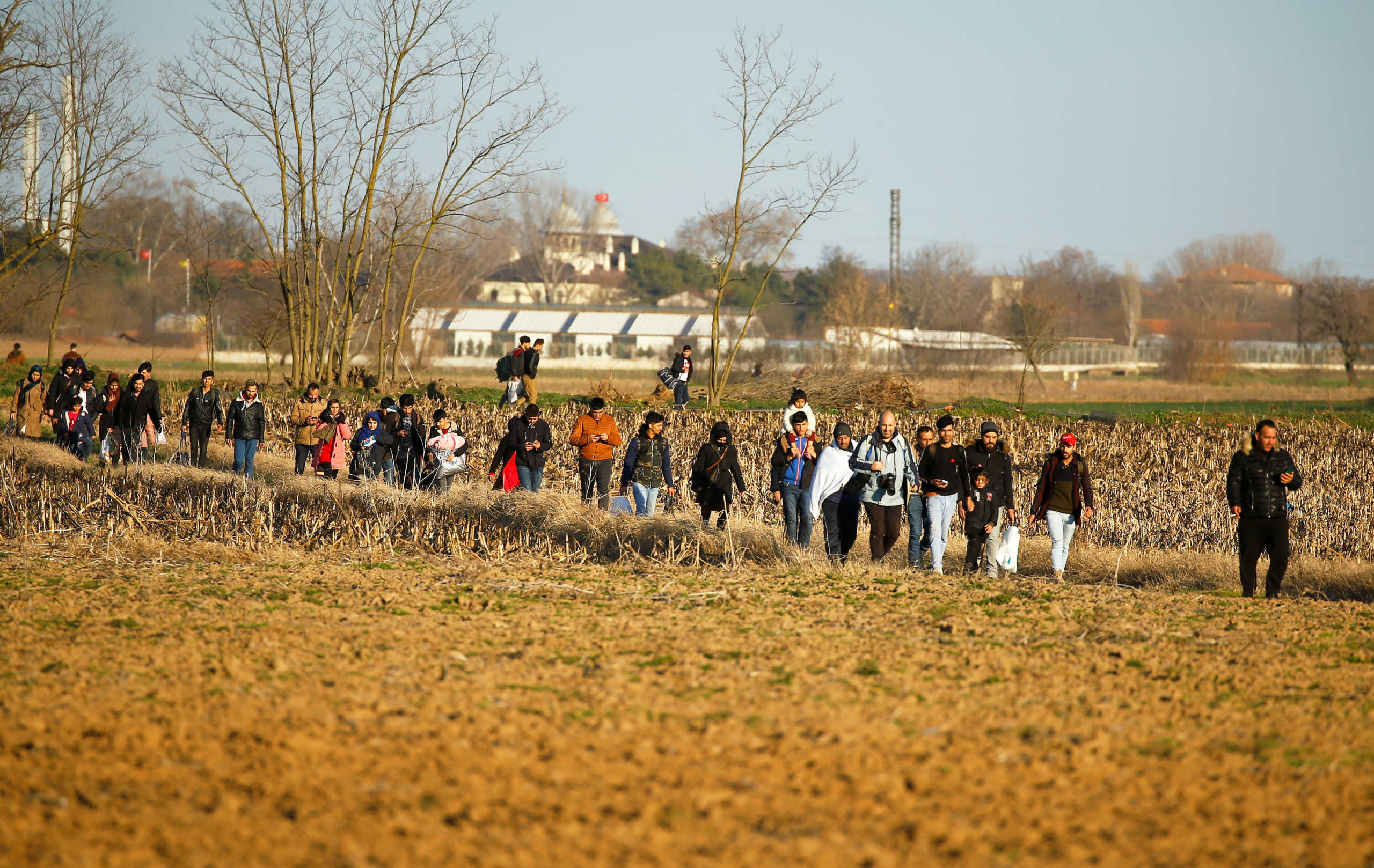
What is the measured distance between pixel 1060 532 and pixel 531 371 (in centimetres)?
1293

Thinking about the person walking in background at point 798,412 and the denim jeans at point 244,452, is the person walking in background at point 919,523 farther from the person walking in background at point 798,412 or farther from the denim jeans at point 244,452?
the denim jeans at point 244,452

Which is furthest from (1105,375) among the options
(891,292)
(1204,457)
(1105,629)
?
(1105,629)

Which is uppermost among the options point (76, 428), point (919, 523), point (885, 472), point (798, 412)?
point (798, 412)

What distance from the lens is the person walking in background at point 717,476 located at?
Answer: 40.1ft

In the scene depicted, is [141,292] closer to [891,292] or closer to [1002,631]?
[891,292]

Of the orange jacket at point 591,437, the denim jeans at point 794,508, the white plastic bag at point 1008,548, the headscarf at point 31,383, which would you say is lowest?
the white plastic bag at point 1008,548

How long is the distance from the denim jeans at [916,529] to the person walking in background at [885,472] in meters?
0.39

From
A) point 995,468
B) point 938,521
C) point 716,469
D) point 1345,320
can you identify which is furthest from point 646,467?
point 1345,320

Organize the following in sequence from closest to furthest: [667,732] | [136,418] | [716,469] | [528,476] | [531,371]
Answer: [667,732] → [716,469] → [528,476] → [136,418] → [531,371]

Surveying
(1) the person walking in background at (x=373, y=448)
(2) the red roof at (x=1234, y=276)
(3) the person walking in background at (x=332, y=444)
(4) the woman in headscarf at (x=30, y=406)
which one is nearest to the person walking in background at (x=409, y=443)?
(1) the person walking in background at (x=373, y=448)

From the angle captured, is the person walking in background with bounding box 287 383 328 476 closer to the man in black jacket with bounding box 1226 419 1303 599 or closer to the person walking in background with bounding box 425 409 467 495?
the person walking in background with bounding box 425 409 467 495

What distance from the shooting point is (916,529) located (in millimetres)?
11508

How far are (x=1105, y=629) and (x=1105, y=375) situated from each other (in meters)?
58.5

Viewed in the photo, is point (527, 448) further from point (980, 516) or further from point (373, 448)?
point (980, 516)
